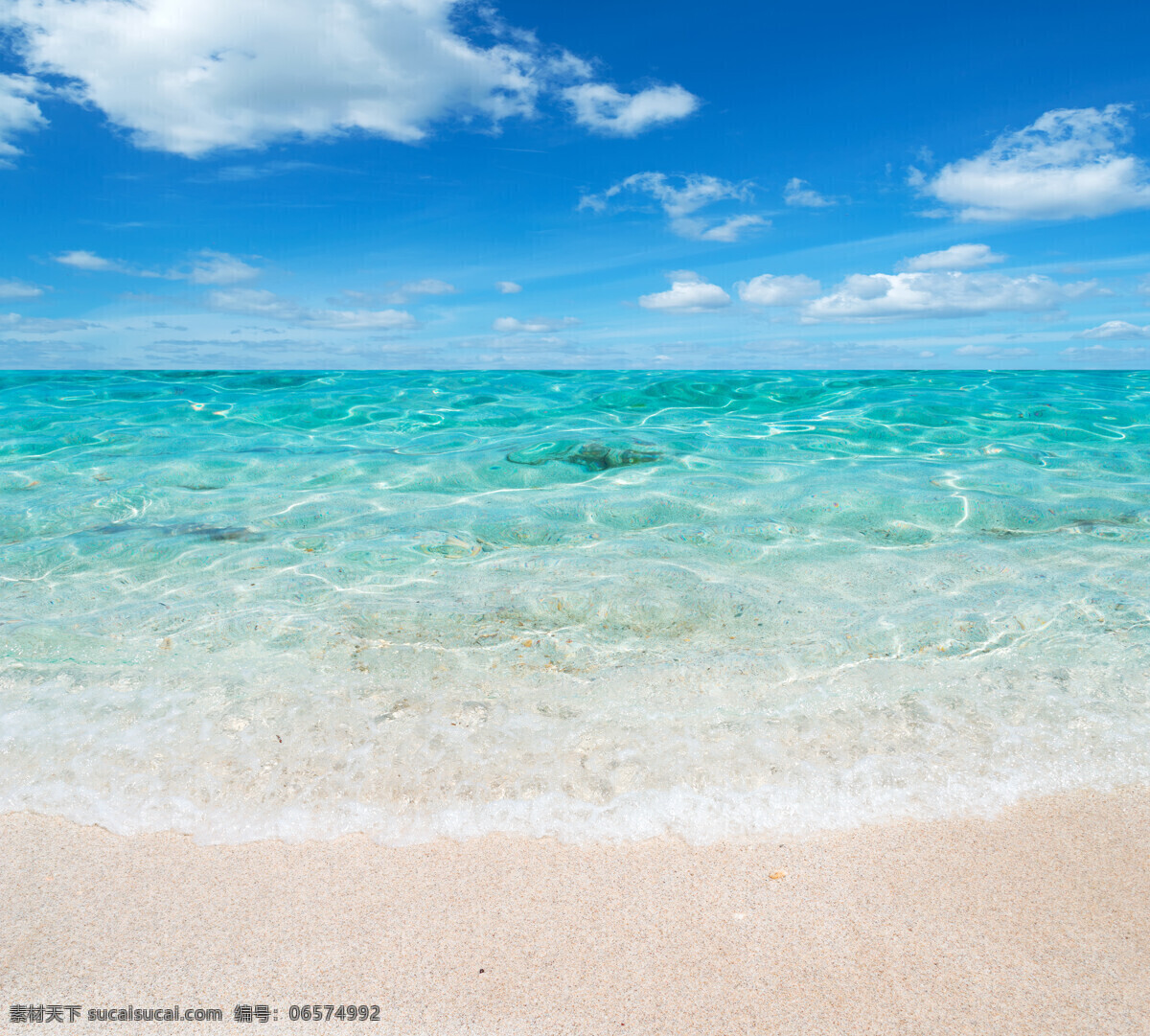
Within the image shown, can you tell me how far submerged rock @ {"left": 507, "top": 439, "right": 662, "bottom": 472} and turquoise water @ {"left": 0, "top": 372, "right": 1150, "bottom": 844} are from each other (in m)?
0.18

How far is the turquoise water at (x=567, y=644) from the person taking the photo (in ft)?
7.98

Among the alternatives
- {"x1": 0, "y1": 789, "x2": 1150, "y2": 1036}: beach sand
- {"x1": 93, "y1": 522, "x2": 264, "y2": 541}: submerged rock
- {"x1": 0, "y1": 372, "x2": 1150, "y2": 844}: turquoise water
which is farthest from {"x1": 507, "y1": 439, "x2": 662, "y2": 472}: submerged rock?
{"x1": 0, "y1": 789, "x2": 1150, "y2": 1036}: beach sand

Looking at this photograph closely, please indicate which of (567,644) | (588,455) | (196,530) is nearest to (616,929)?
(567,644)

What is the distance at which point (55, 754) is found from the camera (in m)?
2.62

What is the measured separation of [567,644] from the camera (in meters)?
3.57

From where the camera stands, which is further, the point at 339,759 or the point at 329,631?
the point at 329,631

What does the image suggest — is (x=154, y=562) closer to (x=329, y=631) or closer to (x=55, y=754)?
(x=329, y=631)

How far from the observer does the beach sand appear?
1.66 m

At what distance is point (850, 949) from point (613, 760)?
100cm

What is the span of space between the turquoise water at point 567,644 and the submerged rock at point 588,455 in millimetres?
176

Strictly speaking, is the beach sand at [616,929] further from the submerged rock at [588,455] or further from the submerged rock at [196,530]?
the submerged rock at [588,455]

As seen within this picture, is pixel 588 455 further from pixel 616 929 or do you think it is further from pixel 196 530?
pixel 616 929

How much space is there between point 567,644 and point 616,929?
1763 millimetres

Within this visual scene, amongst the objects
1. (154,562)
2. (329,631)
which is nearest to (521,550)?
(329,631)
